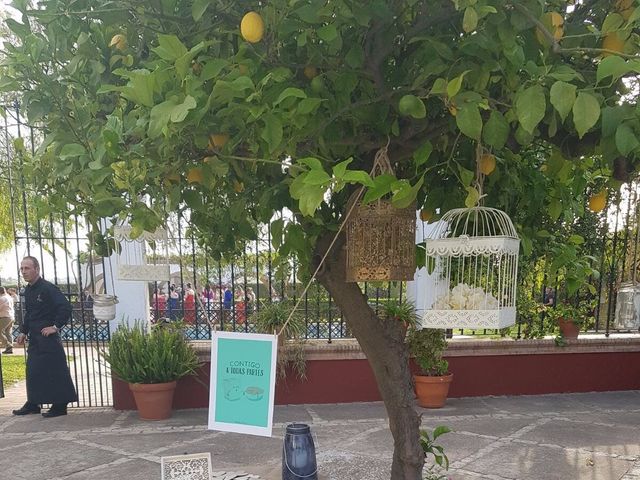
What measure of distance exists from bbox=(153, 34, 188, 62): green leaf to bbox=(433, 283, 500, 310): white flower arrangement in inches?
51.5

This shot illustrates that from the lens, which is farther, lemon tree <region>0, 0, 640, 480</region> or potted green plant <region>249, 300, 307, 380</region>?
potted green plant <region>249, 300, 307, 380</region>

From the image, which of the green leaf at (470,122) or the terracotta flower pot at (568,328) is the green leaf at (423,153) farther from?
the terracotta flower pot at (568,328)

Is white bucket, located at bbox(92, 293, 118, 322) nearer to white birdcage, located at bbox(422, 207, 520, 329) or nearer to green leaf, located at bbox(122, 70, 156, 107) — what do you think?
white birdcage, located at bbox(422, 207, 520, 329)

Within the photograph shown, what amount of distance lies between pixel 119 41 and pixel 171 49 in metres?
0.51

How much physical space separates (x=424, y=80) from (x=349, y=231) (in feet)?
2.20

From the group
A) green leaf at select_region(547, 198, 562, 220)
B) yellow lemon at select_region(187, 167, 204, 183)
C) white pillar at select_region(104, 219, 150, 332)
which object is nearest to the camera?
yellow lemon at select_region(187, 167, 204, 183)

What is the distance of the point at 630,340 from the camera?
6.55 m

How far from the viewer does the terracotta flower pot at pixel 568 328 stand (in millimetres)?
6395

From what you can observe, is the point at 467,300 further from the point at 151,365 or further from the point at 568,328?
the point at 568,328

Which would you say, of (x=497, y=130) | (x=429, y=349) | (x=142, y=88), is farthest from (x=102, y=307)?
(x=497, y=130)

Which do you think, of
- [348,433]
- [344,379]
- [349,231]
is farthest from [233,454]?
[349,231]

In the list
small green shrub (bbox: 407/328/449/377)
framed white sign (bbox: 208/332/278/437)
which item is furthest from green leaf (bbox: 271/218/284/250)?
small green shrub (bbox: 407/328/449/377)

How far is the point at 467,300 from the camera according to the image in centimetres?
205

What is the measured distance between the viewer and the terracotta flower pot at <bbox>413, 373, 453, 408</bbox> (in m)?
5.88
